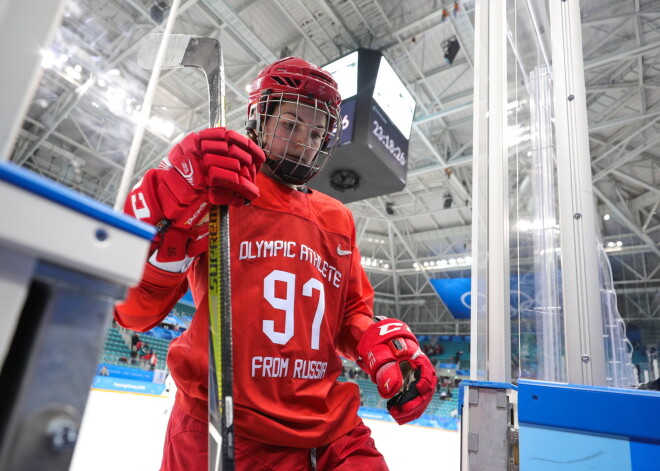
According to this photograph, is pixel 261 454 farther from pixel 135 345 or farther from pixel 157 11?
pixel 135 345

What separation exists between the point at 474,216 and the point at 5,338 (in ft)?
4.87

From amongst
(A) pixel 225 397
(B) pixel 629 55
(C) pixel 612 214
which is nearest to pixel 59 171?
(A) pixel 225 397

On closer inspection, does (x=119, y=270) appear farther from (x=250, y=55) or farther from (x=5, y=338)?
(x=250, y=55)

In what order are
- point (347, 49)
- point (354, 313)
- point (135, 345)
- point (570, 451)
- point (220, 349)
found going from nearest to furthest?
point (220, 349) → point (570, 451) → point (354, 313) → point (347, 49) → point (135, 345)

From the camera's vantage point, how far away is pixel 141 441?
331 cm

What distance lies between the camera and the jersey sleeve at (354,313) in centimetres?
111

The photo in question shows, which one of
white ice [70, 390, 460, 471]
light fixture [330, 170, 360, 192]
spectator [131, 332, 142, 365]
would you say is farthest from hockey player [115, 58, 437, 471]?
spectator [131, 332, 142, 365]

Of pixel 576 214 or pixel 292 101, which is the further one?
pixel 576 214

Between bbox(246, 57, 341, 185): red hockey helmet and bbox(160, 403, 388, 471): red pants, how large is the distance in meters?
0.59

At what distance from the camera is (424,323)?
53.4 feet

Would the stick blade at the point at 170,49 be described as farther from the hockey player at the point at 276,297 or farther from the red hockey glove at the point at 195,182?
the red hockey glove at the point at 195,182

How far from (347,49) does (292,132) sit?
219 inches

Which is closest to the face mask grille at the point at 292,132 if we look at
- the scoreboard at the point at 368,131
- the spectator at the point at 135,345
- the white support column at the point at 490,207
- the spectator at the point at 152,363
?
the white support column at the point at 490,207

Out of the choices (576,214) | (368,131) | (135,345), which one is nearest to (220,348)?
(576,214)
